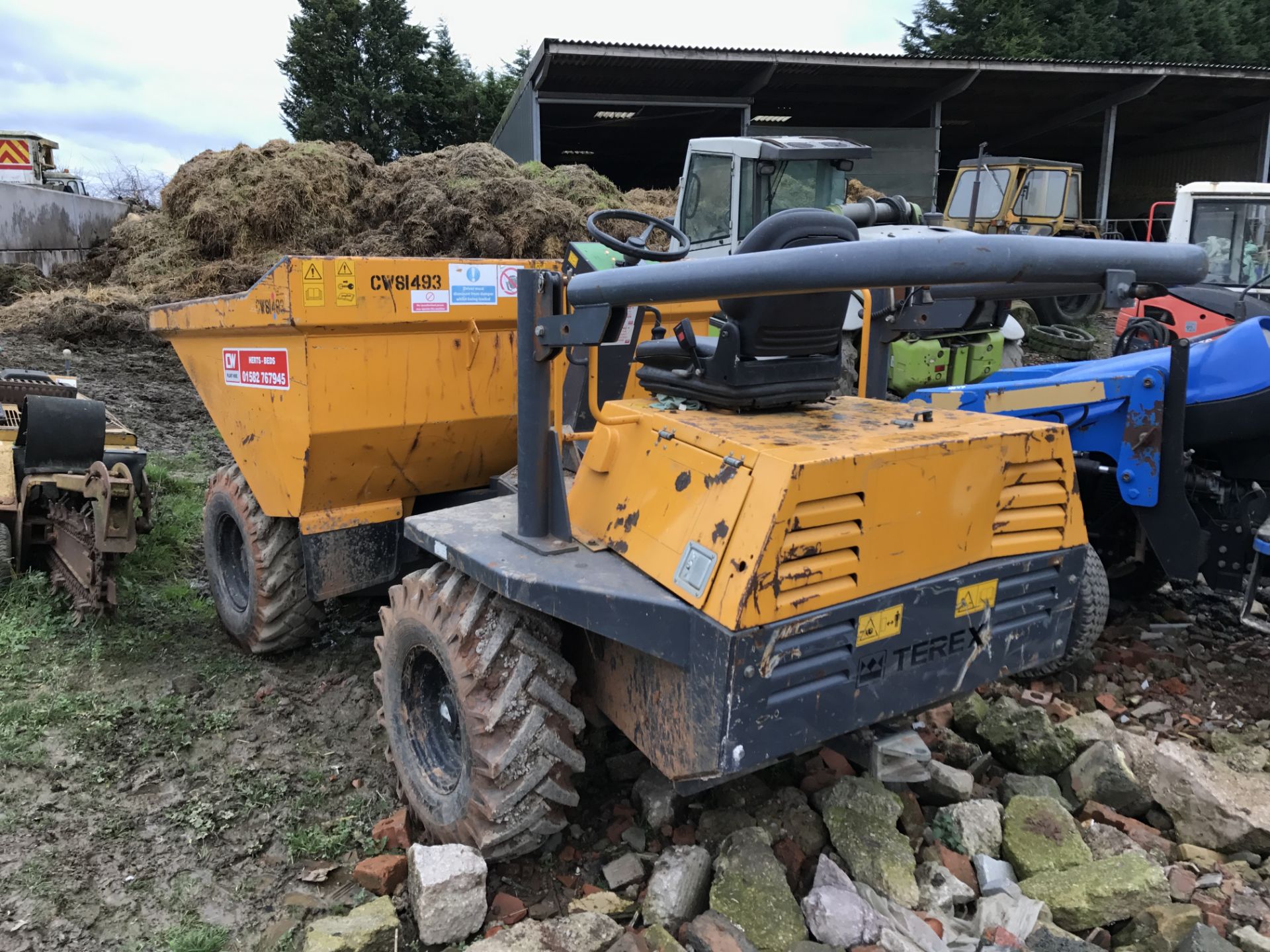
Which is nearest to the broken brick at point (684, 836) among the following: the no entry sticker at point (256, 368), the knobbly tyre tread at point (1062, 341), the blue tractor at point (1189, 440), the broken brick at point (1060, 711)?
the broken brick at point (1060, 711)

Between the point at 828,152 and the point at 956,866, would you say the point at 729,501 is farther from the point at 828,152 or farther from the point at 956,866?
the point at 828,152

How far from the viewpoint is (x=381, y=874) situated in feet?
8.38

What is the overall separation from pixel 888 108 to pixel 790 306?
63.8 ft

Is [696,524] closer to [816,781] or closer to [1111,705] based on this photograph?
[816,781]

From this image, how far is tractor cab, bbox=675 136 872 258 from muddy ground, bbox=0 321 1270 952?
4507 millimetres

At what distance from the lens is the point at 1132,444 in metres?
3.83

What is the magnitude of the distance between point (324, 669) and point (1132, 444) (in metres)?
3.52

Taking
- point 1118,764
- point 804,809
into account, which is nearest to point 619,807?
point 804,809

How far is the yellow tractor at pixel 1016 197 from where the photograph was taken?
12.9 metres

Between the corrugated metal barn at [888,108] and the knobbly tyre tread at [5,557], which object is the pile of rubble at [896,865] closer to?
the knobbly tyre tread at [5,557]

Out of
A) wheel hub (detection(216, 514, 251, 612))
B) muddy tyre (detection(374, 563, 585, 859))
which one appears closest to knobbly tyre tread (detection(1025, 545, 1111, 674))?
muddy tyre (detection(374, 563, 585, 859))

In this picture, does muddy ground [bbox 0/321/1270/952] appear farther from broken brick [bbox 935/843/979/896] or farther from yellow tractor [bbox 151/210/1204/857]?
broken brick [bbox 935/843/979/896]

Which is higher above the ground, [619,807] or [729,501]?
[729,501]

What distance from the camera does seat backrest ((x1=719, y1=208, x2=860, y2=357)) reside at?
2326 millimetres
